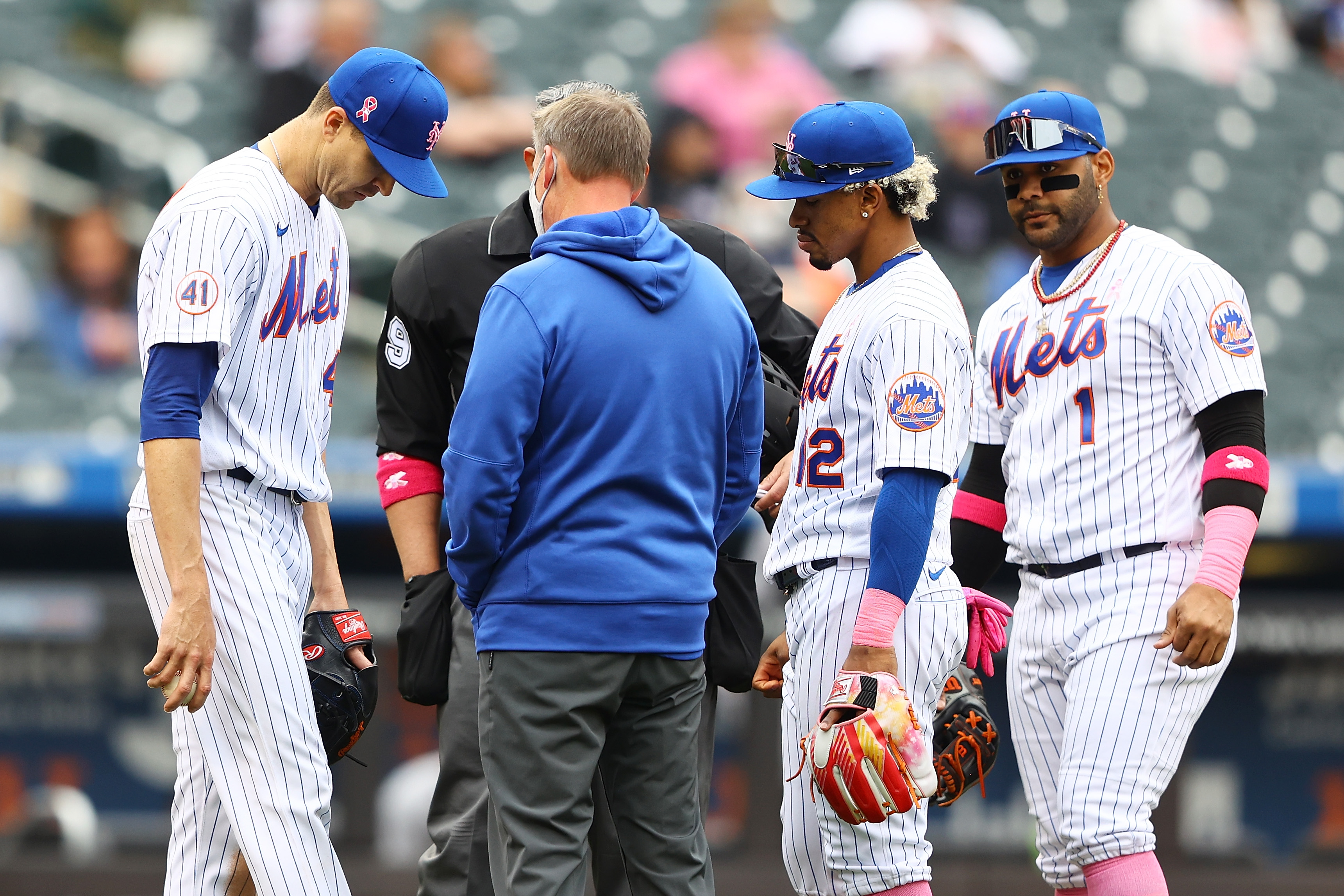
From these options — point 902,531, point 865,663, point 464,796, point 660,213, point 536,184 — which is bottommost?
point 464,796

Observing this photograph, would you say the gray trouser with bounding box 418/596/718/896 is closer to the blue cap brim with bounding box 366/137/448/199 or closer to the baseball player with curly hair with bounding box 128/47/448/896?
the baseball player with curly hair with bounding box 128/47/448/896

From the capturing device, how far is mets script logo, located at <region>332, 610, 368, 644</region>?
297 cm

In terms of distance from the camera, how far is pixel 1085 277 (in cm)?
313

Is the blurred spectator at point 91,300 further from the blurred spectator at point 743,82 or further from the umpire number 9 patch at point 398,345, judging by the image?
the umpire number 9 patch at point 398,345

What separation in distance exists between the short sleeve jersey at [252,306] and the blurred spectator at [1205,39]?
7.36 m

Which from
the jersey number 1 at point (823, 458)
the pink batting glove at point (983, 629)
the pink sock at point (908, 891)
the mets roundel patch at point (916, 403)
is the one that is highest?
the mets roundel patch at point (916, 403)

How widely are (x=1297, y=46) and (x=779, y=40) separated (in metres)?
3.19

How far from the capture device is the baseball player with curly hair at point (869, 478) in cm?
266

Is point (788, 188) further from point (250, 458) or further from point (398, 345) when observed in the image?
point (250, 458)

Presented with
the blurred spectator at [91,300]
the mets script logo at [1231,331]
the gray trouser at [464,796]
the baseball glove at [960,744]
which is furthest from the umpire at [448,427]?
the blurred spectator at [91,300]

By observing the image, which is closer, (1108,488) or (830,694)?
(830,694)

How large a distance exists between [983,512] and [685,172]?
478 cm

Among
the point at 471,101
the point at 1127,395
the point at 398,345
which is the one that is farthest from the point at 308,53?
the point at 1127,395

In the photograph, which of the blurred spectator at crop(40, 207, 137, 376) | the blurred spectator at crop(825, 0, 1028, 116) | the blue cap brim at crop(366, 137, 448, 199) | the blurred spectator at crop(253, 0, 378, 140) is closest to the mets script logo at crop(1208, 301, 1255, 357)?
the blue cap brim at crop(366, 137, 448, 199)
